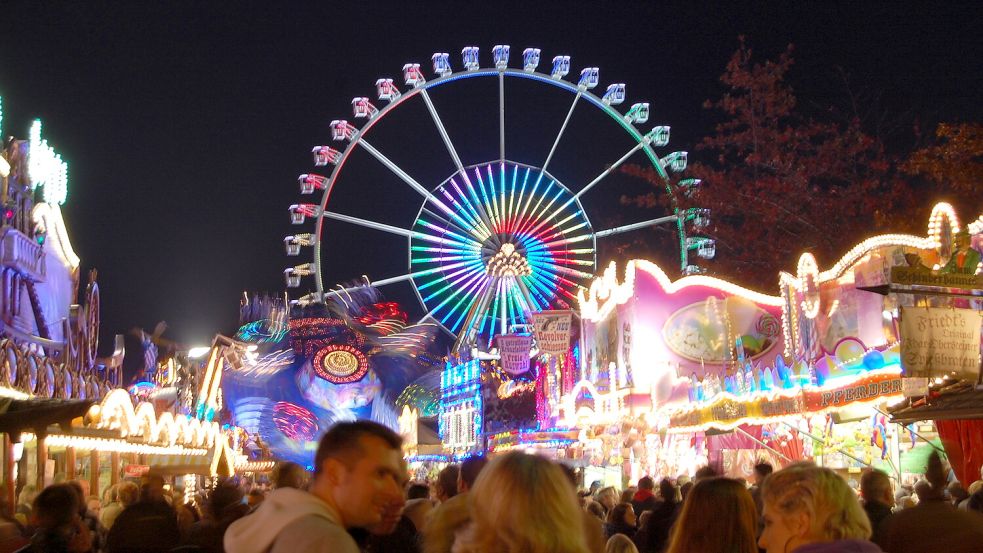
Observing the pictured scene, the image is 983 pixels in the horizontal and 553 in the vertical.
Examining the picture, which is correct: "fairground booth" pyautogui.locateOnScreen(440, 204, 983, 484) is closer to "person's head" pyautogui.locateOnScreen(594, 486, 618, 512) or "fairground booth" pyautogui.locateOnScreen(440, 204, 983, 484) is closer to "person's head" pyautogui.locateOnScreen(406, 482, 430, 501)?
"person's head" pyautogui.locateOnScreen(594, 486, 618, 512)

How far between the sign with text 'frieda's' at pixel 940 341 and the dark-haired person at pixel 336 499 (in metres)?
6.80

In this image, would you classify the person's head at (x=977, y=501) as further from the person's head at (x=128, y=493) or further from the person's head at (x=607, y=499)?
the person's head at (x=128, y=493)

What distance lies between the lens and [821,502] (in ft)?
11.0

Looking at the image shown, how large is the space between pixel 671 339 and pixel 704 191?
5070 millimetres

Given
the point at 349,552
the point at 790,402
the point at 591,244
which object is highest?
the point at 591,244

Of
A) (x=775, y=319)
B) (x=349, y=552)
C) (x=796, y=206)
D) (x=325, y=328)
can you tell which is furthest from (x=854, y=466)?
(x=325, y=328)

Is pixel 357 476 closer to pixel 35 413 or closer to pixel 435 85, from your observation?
pixel 35 413

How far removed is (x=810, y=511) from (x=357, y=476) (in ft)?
4.66

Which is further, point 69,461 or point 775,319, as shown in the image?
point 69,461

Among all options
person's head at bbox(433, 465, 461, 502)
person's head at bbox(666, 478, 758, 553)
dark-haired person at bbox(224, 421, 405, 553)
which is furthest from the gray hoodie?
person's head at bbox(433, 465, 461, 502)

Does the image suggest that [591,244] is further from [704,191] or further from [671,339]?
[671,339]

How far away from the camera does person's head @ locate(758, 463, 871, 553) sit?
335 centimetres

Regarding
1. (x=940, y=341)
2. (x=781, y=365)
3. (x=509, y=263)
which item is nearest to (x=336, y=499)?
(x=940, y=341)

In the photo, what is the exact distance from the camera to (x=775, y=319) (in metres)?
17.7
